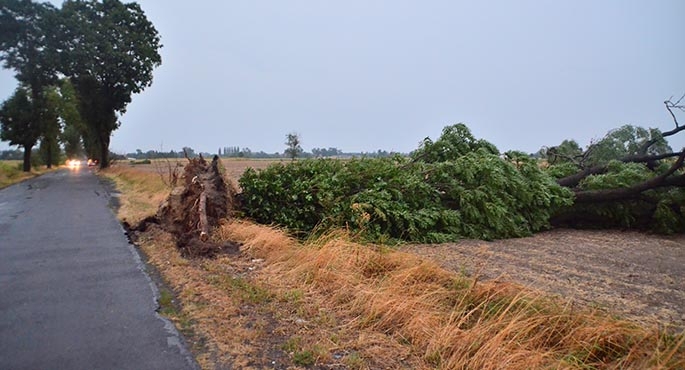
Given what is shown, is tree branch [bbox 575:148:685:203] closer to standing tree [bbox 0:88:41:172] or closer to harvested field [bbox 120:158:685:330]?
harvested field [bbox 120:158:685:330]

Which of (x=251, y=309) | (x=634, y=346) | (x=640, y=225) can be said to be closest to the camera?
(x=634, y=346)

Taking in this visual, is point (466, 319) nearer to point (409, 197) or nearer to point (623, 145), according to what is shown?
point (409, 197)

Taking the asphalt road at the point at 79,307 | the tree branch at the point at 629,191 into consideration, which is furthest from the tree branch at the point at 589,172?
the asphalt road at the point at 79,307

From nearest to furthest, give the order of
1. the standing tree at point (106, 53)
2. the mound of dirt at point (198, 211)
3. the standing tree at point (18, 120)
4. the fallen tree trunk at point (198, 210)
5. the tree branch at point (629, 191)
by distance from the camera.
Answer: the mound of dirt at point (198, 211) → the fallen tree trunk at point (198, 210) → the tree branch at point (629, 191) → the standing tree at point (106, 53) → the standing tree at point (18, 120)

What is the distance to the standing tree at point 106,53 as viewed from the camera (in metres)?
31.8

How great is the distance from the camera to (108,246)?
7734mm

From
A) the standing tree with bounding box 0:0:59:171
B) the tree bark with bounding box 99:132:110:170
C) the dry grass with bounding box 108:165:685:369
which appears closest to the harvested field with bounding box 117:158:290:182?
the dry grass with bounding box 108:165:685:369

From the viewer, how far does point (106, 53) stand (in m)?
31.5

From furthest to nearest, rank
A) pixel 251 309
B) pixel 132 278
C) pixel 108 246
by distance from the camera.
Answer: pixel 108 246 → pixel 132 278 → pixel 251 309

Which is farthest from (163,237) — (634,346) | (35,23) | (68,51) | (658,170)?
(35,23)

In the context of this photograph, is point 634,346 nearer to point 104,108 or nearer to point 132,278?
point 132,278

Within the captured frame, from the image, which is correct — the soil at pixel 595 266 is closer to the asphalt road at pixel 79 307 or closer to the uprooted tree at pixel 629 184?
the uprooted tree at pixel 629 184

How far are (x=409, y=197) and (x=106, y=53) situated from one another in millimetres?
31407

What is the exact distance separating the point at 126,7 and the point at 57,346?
3807 cm
